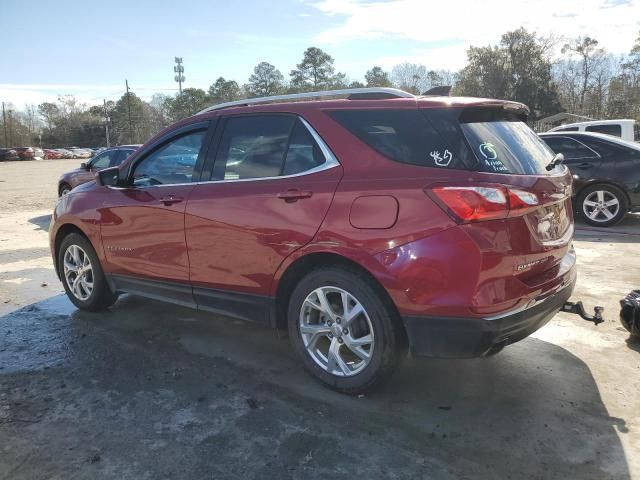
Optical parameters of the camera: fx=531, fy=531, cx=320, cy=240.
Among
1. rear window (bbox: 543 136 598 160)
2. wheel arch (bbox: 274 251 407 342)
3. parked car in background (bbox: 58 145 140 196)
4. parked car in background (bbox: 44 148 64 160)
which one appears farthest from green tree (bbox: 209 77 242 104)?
wheel arch (bbox: 274 251 407 342)

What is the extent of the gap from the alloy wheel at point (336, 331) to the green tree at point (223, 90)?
2863 inches

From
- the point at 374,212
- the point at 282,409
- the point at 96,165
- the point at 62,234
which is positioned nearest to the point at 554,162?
the point at 374,212

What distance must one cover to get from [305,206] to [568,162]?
7406 mm

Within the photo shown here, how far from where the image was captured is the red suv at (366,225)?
2822mm

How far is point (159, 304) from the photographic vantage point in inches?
213

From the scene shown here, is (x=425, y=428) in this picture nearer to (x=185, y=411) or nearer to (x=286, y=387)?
(x=286, y=387)

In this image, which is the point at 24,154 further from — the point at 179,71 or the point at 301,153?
the point at 301,153

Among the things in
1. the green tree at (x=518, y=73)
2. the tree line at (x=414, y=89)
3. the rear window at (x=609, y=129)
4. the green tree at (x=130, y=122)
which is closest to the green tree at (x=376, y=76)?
the tree line at (x=414, y=89)

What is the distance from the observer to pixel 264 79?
244 ft

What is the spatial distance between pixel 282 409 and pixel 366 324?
73 cm

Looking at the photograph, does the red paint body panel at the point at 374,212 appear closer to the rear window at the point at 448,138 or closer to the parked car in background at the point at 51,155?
the rear window at the point at 448,138

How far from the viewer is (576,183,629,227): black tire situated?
8719 mm

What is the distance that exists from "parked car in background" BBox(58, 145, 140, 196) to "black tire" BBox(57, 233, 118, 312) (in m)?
7.68

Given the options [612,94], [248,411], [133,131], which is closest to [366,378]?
[248,411]
